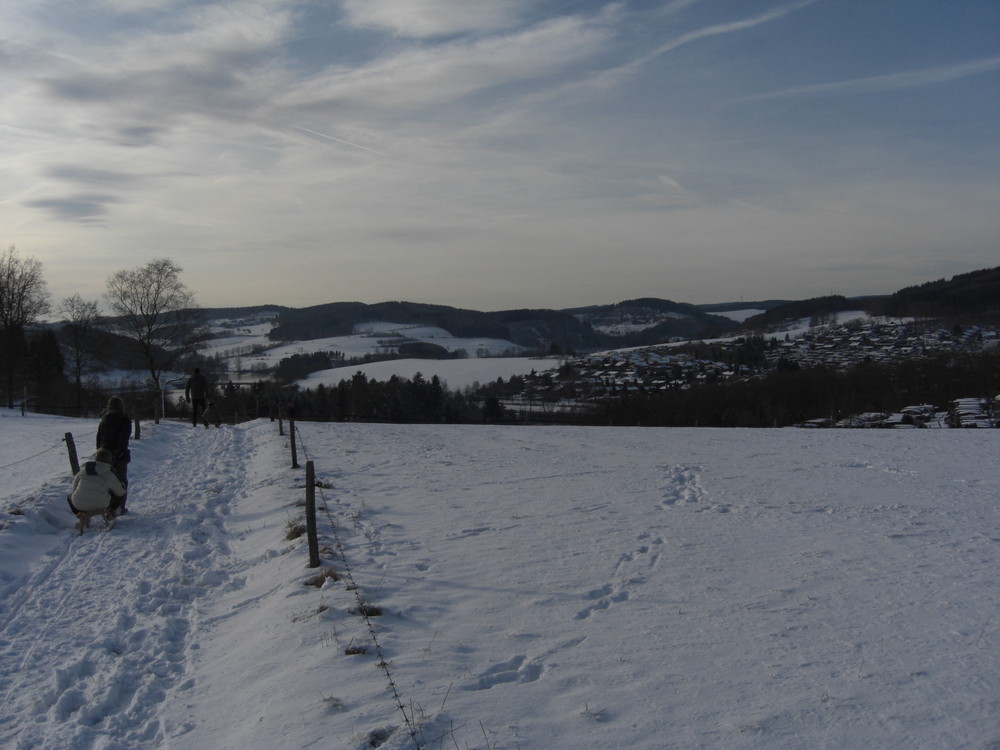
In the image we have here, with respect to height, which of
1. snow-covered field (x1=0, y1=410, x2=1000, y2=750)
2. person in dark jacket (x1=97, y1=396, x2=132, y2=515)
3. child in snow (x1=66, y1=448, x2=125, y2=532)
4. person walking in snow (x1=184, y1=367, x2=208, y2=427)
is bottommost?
snow-covered field (x1=0, y1=410, x2=1000, y2=750)

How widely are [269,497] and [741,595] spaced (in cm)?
841

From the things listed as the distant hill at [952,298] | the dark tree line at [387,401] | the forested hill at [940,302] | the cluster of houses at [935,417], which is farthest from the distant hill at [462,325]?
the cluster of houses at [935,417]

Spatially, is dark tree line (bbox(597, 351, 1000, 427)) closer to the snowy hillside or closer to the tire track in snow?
the snowy hillside

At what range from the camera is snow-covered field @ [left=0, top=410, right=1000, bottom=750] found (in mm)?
4531

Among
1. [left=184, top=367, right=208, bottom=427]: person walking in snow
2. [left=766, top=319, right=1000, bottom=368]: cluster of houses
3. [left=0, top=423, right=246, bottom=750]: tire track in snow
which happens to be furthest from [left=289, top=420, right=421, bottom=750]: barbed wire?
[left=766, top=319, right=1000, bottom=368]: cluster of houses

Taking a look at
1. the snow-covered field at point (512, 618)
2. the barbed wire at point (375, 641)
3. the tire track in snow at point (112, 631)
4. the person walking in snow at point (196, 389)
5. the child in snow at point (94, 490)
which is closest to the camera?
the barbed wire at point (375, 641)

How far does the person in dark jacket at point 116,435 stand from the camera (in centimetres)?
1107

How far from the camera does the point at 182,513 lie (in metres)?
11.3

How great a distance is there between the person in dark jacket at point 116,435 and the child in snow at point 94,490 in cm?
62

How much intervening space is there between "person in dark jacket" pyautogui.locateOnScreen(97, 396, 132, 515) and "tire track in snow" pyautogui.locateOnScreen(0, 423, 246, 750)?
779 mm

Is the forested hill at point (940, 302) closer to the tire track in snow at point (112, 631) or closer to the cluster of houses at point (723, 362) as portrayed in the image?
the cluster of houses at point (723, 362)

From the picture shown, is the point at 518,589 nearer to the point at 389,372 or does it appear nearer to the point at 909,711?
the point at 909,711

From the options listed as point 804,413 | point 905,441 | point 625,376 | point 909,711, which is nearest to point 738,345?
point 625,376

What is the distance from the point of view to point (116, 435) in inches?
441
